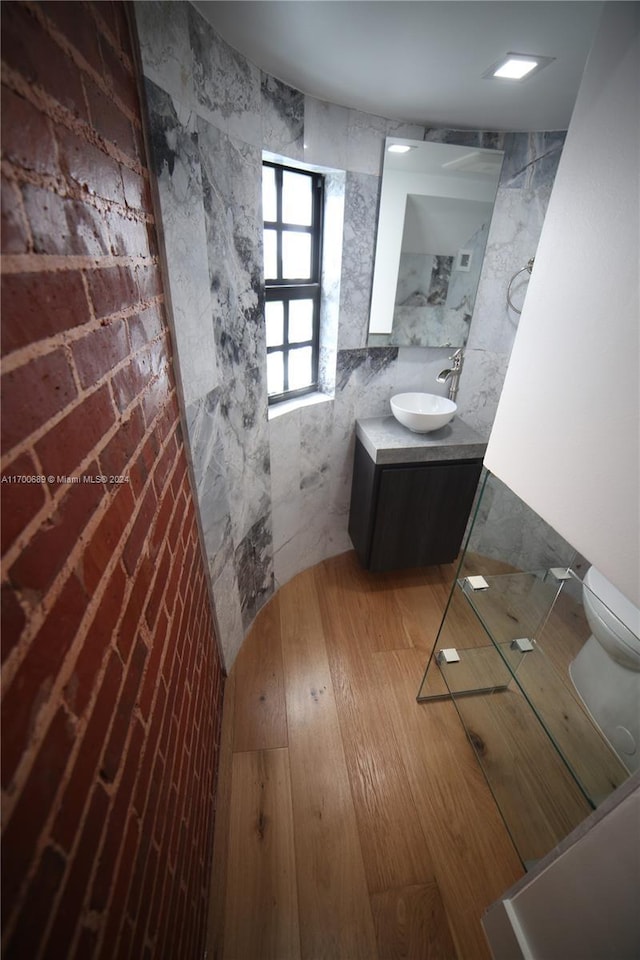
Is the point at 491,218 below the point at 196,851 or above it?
above

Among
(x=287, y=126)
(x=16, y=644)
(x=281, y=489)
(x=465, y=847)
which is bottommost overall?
(x=465, y=847)

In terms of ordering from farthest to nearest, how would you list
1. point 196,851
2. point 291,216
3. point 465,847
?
point 291,216 < point 465,847 < point 196,851

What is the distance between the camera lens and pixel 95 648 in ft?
1.79

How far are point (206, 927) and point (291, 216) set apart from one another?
101 inches

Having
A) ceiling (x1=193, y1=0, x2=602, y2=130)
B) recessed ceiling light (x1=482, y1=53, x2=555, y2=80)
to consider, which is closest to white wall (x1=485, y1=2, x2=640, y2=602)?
ceiling (x1=193, y1=0, x2=602, y2=130)

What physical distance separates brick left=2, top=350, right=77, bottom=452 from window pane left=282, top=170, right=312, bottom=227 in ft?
5.17

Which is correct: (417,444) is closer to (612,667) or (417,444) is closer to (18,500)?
(612,667)

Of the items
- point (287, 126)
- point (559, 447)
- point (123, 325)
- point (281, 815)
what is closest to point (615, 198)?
point (559, 447)

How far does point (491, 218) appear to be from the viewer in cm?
182

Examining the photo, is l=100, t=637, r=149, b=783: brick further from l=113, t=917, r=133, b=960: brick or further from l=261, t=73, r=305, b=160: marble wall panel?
l=261, t=73, r=305, b=160: marble wall panel

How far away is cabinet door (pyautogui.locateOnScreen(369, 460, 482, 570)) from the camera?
6.34ft

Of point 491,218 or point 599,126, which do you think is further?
point 491,218

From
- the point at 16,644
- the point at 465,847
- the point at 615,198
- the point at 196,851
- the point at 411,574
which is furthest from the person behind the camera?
the point at 411,574

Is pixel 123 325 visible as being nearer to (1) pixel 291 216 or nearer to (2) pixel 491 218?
(1) pixel 291 216
